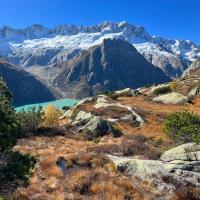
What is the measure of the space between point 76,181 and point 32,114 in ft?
88.8

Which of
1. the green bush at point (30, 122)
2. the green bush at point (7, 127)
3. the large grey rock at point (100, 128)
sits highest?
the green bush at point (7, 127)

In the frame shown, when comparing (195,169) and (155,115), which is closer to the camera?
(195,169)

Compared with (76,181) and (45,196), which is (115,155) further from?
(45,196)

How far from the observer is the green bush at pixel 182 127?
35753 mm

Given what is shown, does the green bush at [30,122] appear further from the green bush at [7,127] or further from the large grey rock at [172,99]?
the large grey rock at [172,99]

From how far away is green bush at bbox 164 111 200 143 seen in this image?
35.8 meters

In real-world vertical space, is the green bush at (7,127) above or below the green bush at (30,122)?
above

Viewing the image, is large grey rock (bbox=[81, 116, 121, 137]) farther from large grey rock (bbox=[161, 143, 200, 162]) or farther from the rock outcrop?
the rock outcrop

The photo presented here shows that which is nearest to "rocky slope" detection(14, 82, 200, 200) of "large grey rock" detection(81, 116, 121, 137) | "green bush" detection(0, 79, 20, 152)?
"green bush" detection(0, 79, 20, 152)

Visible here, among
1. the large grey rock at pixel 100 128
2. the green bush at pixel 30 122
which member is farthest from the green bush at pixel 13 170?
the large grey rock at pixel 100 128

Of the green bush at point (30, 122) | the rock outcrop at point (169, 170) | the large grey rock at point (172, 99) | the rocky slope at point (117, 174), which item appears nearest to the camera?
the rocky slope at point (117, 174)

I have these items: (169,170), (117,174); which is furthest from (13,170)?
(169,170)

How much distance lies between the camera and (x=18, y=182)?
21.9 metres

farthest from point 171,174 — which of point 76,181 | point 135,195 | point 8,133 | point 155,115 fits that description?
point 155,115
